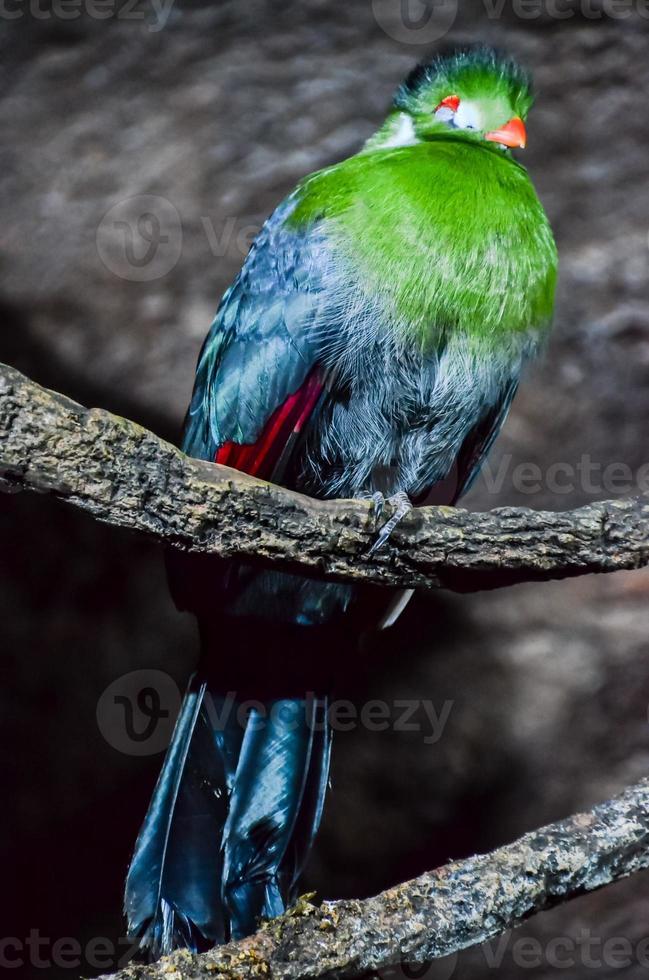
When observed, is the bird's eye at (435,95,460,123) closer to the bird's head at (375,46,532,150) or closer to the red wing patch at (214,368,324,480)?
the bird's head at (375,46,532,150)

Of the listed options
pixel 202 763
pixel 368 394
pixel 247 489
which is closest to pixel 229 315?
pixel 368 394

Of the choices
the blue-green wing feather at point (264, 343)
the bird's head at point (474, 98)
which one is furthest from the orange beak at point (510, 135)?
the blue-green wing feather at point (264, 343)

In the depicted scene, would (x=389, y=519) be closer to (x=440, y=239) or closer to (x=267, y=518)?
(x=267, y=518)

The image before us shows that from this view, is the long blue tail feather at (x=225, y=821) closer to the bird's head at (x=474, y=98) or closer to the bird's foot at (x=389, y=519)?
the bird's foot at (x=389, y=519)

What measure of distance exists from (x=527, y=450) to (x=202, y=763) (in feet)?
3.56

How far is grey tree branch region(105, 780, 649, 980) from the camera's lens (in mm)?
1021

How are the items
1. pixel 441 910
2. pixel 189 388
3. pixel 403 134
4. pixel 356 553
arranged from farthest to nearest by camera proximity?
pixel 189 388, pixel 403 134, pixel 356 553, pixel 441 910

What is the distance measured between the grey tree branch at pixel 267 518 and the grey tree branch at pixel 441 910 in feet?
1.12

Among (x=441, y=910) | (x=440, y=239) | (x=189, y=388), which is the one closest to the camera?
(x=441, y=910)

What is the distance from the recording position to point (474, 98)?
1.76m

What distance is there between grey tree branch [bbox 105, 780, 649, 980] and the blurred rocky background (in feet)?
2.93

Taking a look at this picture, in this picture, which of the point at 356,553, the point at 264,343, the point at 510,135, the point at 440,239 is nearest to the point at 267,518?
the point at 356,553

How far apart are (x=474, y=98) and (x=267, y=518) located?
105cm

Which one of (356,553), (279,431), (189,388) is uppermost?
(189,388)
